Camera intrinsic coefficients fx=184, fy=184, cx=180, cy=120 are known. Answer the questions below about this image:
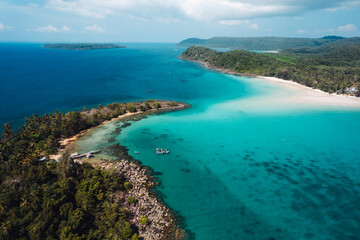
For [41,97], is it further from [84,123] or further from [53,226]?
[53,226]

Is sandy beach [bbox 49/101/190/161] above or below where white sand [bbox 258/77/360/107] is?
below

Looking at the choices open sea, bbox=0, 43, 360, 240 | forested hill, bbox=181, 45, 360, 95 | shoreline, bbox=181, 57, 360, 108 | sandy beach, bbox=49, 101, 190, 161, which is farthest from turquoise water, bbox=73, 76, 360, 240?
forested hill, bbox=181, 45, 360, 95

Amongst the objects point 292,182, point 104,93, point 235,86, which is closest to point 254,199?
point 292,182

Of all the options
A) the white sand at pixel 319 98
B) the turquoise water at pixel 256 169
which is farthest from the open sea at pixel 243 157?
the white sand at pixel 319 98

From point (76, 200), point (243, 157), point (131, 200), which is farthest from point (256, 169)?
point (76, 200)

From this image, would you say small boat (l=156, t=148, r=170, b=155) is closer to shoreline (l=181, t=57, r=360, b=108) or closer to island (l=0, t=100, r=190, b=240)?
island (l=0, t=100, r=190, b=240)

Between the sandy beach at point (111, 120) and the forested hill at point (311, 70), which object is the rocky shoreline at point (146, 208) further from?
the forested hill at point (311, 70)
